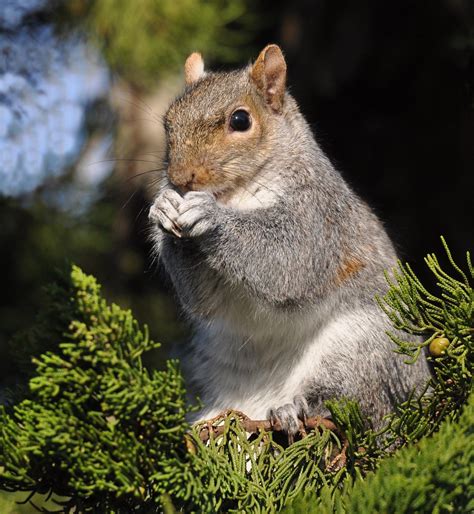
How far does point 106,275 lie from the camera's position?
8.54 ft

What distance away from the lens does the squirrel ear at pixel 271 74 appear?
190cm

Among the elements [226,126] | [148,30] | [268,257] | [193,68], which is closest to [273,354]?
[268,257]

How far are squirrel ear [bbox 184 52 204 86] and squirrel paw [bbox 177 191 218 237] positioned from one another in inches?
21.3

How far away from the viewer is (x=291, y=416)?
4.83 ft

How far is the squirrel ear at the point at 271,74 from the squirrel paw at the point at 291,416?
741mm

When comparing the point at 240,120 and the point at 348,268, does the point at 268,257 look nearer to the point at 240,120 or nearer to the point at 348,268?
the point at 348,268

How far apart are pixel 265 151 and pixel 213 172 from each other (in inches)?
7.2

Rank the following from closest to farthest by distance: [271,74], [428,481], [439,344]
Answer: [428,481]
[439,344]
[271,74]

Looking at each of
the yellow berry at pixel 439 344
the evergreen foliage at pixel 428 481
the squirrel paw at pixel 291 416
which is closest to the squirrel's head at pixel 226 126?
the squirrel paw at pixel 291 416

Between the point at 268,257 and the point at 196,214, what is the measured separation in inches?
9.2

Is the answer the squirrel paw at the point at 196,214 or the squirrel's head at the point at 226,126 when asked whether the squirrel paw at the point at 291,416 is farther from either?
the squirrel's head at the point at 226,126

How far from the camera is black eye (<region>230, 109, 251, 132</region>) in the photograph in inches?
71.6

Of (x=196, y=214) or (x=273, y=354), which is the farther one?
(x=273, y=354)

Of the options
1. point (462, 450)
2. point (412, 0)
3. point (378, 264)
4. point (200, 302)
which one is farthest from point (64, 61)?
point (462, 450)
